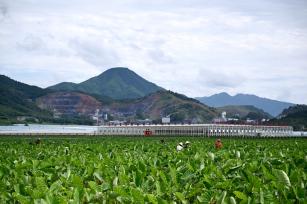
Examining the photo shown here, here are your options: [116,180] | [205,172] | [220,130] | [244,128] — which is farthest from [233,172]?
[244,128]

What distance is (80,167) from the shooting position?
1318 cm

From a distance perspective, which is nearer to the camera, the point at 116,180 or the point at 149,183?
the point at 116,180

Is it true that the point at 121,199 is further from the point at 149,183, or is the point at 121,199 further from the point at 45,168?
the point at 45,168

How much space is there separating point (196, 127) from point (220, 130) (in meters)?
11.4

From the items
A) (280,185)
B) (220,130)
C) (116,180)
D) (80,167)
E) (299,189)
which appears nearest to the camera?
(299,189)

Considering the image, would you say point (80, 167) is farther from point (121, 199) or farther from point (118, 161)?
point (121, 199)

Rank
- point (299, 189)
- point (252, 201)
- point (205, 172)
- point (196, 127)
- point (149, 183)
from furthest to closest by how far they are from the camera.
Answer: point (196, 127), point (205, 172), point (149, 183), point (299, 189), point (252, 201)

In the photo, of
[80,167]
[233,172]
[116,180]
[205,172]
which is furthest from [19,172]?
[233,172]

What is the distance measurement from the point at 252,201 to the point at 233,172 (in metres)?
5.02

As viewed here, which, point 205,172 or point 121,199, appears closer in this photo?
point 121,199

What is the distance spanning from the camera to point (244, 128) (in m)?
154

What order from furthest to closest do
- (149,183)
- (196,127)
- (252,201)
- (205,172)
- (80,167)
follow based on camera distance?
(196,127) < (80,167) < (205,172) < (149,183) < (252,201)

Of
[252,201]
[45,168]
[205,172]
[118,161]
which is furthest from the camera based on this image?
[118,161]

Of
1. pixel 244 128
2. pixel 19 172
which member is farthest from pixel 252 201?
pixel 244 128
